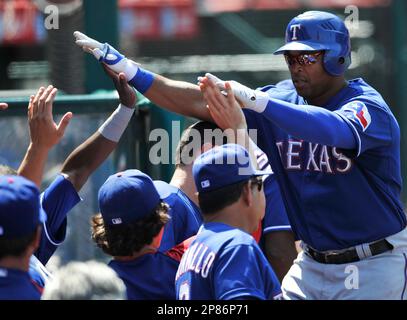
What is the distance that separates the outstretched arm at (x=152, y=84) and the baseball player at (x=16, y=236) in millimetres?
1090

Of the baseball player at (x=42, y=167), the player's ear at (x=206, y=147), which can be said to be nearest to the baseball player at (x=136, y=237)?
the baseball player at (x=42, y=167)

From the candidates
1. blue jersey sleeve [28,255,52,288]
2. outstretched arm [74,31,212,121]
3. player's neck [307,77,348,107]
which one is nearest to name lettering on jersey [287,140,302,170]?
player's neck [307,77,348,107]

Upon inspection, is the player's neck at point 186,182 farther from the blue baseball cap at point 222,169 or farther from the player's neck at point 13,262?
the player's neck at point 13,262

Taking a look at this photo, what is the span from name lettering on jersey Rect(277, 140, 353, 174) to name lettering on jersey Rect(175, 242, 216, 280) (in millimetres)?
954

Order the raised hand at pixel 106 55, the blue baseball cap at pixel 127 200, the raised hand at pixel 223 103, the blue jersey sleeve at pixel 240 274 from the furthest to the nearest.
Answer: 1. the raised hand at pixel 106 55
2. the raised hand at pixel 223 103
3. the blue baseball cap at pixel 127 200
4. the blue jersey sleeve at pixel 240 274

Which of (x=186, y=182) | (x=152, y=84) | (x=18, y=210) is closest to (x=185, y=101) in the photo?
(x=152, y=84)

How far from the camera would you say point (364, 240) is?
4.19 metres

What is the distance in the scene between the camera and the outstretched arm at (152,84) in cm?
402

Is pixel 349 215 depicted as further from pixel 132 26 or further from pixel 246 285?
pixel 132 26

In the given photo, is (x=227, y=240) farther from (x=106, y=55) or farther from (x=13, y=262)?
(x=106, y=55)

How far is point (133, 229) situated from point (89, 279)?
0.80 meters

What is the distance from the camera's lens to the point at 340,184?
4172mm

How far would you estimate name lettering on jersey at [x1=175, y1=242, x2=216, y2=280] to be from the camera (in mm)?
3353
